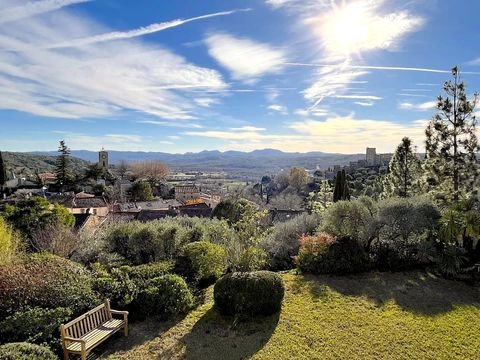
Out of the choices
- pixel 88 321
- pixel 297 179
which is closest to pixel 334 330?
pixel 88 321

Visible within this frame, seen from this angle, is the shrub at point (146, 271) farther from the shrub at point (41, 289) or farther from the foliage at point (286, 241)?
the foliage at point (286, 241)

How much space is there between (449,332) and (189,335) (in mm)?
5694

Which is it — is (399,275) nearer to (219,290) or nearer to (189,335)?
(219,290)

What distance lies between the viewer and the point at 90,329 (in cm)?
704

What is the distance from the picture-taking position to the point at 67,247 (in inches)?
510

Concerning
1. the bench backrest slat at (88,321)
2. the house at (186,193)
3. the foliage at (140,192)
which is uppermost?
the bench backrest slat at (88,321)

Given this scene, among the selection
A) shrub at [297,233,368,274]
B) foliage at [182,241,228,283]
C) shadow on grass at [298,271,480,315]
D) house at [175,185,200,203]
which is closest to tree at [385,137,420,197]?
shadow on grass at [298,271,480,315]

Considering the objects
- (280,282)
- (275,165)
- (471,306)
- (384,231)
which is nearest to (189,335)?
(280,282)

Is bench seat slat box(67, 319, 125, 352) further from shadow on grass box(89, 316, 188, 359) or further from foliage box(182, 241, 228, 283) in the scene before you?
foliage box(182, 241, 228, 283)

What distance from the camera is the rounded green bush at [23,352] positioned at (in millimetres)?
5355

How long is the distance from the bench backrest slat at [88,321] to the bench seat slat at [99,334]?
0.33 ft

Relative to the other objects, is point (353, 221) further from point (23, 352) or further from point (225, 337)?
point (23, 352)

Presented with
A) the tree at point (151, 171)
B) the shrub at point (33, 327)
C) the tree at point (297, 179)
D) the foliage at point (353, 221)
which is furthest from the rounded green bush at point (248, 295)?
the tree at point (297, 179)

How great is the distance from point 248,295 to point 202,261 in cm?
265
